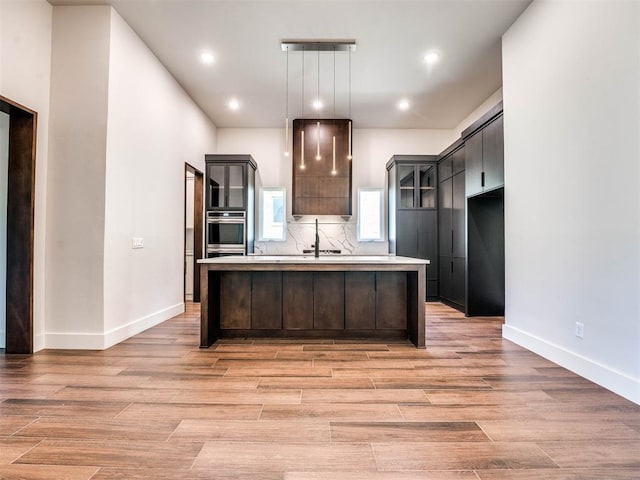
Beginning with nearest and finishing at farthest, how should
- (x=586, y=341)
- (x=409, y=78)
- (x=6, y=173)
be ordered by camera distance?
(x=586, y=341) < (x=6, y=173) < (x=409, y=78)

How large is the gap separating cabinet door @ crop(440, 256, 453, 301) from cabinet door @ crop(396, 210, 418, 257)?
48 centimetres

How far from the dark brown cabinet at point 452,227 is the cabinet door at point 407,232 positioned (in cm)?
41

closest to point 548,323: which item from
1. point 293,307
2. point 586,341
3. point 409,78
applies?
point 586,341

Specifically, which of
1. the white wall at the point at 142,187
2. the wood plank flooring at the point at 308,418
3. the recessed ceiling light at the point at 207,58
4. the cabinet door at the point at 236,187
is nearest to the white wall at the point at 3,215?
the wood plank flooring at the point at 308,418

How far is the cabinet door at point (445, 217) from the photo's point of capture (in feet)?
18.3

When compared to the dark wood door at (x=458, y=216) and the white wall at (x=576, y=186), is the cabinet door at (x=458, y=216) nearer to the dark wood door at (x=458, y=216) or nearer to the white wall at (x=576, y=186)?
the dark wood door at (x=458, y=216)

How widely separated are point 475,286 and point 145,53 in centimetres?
502

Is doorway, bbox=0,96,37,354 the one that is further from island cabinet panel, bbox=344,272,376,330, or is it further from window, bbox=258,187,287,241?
window, bbox=258,187,287,241

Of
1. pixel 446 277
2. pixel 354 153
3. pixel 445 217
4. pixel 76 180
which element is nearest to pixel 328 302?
pixel 76 180

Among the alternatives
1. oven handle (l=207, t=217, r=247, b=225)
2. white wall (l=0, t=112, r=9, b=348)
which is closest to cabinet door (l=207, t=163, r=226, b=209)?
oven handle (l=207, t=217, r=247, b=225)

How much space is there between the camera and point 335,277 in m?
3.65

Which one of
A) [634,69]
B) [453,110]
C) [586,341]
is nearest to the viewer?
[634,69]

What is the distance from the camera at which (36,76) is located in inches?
125

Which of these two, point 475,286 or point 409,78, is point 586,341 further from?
point 409,78
